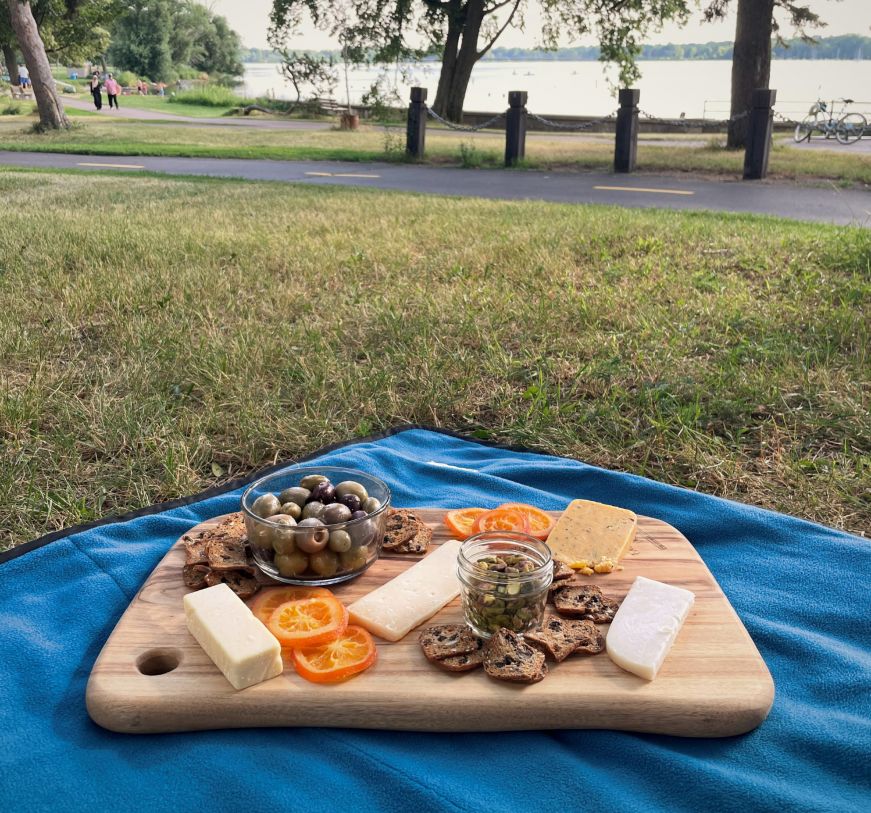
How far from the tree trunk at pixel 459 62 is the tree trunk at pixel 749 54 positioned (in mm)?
12158

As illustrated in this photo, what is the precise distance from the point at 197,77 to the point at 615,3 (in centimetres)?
6385

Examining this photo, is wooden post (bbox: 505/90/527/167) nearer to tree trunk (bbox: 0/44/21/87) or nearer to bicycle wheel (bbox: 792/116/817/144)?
bicycle wheel (bbox: 792/116/817/144)

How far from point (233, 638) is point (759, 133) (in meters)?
14.8

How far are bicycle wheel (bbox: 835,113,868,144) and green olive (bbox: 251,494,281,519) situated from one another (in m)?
23.2

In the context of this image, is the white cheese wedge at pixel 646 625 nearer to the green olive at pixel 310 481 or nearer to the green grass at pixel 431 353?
the green olive at pixel 310 481

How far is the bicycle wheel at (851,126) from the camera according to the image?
2170 centimetres

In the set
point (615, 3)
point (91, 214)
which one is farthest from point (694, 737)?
point (615, 3)

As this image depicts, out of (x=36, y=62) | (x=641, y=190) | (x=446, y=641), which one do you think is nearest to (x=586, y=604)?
(x=446, y=641)

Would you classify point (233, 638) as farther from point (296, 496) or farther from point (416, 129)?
point (416, 129)

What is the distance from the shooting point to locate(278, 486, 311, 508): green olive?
7.65ft

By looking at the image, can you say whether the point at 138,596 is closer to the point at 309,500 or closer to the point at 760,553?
the point at 309,500

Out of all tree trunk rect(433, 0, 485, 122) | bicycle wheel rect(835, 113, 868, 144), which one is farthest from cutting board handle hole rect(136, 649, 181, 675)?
tree trunk rect(433, 0, 485, 122)

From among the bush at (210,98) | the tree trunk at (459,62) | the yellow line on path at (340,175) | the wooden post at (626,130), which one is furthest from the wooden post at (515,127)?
the bush at (210,98)

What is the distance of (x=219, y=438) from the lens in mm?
3844
